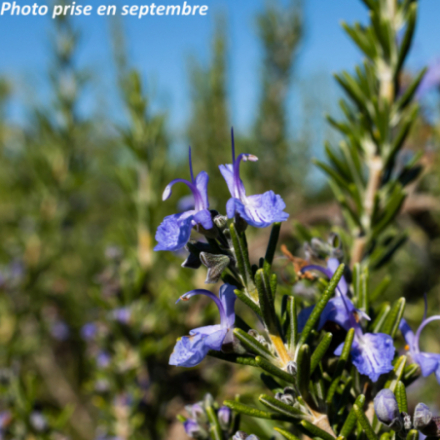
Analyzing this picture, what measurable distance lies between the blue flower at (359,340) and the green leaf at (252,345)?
7cm

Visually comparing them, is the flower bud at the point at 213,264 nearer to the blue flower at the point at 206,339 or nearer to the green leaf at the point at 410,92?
the blue flower at the point at 206,339

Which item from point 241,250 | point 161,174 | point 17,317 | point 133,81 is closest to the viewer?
point 241,250

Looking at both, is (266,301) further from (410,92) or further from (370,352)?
(410,92)

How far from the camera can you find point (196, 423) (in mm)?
562

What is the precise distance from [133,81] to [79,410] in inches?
81.1

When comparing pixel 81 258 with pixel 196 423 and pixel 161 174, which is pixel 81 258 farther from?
pixel 196 423

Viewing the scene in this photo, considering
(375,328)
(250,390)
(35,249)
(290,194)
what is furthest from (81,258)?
(375,328)

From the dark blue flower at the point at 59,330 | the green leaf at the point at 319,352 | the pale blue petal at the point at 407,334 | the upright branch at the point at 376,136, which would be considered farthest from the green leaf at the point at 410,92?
the dark blue flower at the point at 59,330

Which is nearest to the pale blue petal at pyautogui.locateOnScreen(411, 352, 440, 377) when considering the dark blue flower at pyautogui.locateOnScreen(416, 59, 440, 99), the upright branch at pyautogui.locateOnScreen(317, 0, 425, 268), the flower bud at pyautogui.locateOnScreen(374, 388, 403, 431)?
the flower bud at pyautogui.locateOnScreen(374, 388, 403, 431)

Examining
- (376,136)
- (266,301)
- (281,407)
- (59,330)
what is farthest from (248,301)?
(59,330)

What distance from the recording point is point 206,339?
433 mm

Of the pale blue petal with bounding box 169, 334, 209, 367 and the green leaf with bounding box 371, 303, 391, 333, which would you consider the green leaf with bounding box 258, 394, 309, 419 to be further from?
the green leaf with bounding box 371, 303, 391, 333

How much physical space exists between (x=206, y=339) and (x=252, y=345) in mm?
53

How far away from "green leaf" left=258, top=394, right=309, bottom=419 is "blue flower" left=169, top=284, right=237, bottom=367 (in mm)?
74
